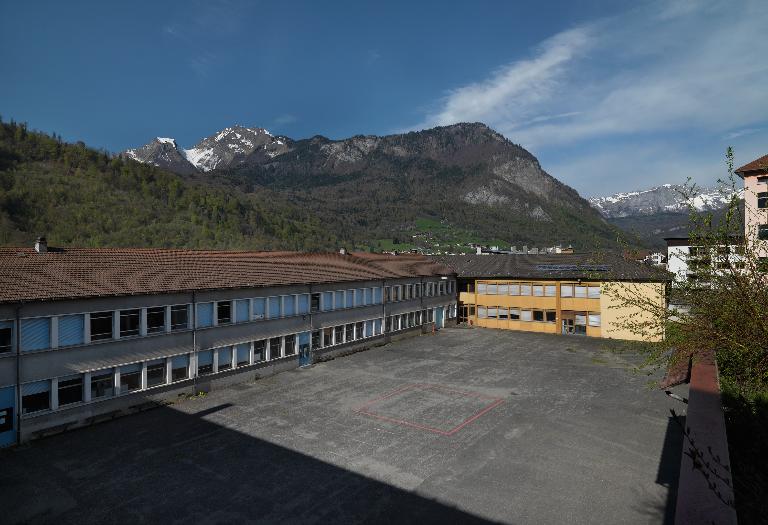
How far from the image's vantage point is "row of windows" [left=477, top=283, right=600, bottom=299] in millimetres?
49031

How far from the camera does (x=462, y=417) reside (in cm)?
2444

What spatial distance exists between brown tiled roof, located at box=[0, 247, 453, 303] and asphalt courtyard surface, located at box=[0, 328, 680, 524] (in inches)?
266

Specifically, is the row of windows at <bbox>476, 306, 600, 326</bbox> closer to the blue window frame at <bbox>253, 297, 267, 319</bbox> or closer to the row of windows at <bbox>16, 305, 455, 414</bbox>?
the row of windows at <bbox>16, 305, 455, 414</bbox>

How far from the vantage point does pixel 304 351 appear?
35.5 metres

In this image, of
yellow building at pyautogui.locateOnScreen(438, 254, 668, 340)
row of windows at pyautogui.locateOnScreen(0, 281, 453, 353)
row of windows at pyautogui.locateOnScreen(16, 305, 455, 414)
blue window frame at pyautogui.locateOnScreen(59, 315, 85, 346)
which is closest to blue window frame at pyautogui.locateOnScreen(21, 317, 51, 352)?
row of windows at pyautogui.locateOnScreen(0, 281, 453, 353)

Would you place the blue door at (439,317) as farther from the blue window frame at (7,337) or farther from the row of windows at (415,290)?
the blue window frame at (7,337)

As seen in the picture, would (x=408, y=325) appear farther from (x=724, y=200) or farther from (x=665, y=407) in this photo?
(x=724, y=200)

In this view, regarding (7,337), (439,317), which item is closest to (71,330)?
(7,337)

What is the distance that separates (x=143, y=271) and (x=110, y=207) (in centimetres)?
9880

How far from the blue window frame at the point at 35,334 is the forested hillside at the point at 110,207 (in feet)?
267

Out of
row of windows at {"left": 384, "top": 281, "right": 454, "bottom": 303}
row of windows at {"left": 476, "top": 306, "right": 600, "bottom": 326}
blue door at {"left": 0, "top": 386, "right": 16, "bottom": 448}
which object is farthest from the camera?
row of windows at {"left": 476, "top": 306, "right": 600, "bottom": 326}

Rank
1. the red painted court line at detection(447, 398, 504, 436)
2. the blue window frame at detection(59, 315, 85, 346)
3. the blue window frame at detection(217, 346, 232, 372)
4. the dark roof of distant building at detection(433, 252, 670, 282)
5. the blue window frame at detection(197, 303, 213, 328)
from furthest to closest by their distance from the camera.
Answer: the dark roof of distant building at detection(433, 252, 670, 282) → the blue window frame at detection(217, 346, 232, 372) → the blue window frame at detection(197, 303, 213, 328) → the red painted court line at detection(447, 398, 504, 436) → the blue window frame at detection(59, 315, 85, 346)

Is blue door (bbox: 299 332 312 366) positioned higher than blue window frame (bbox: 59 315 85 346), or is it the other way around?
blue window frame (bbox: 59 315 85 346)

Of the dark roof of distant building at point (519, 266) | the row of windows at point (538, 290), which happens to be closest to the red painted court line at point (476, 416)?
the dark roof of distant building at point (519, 266)
